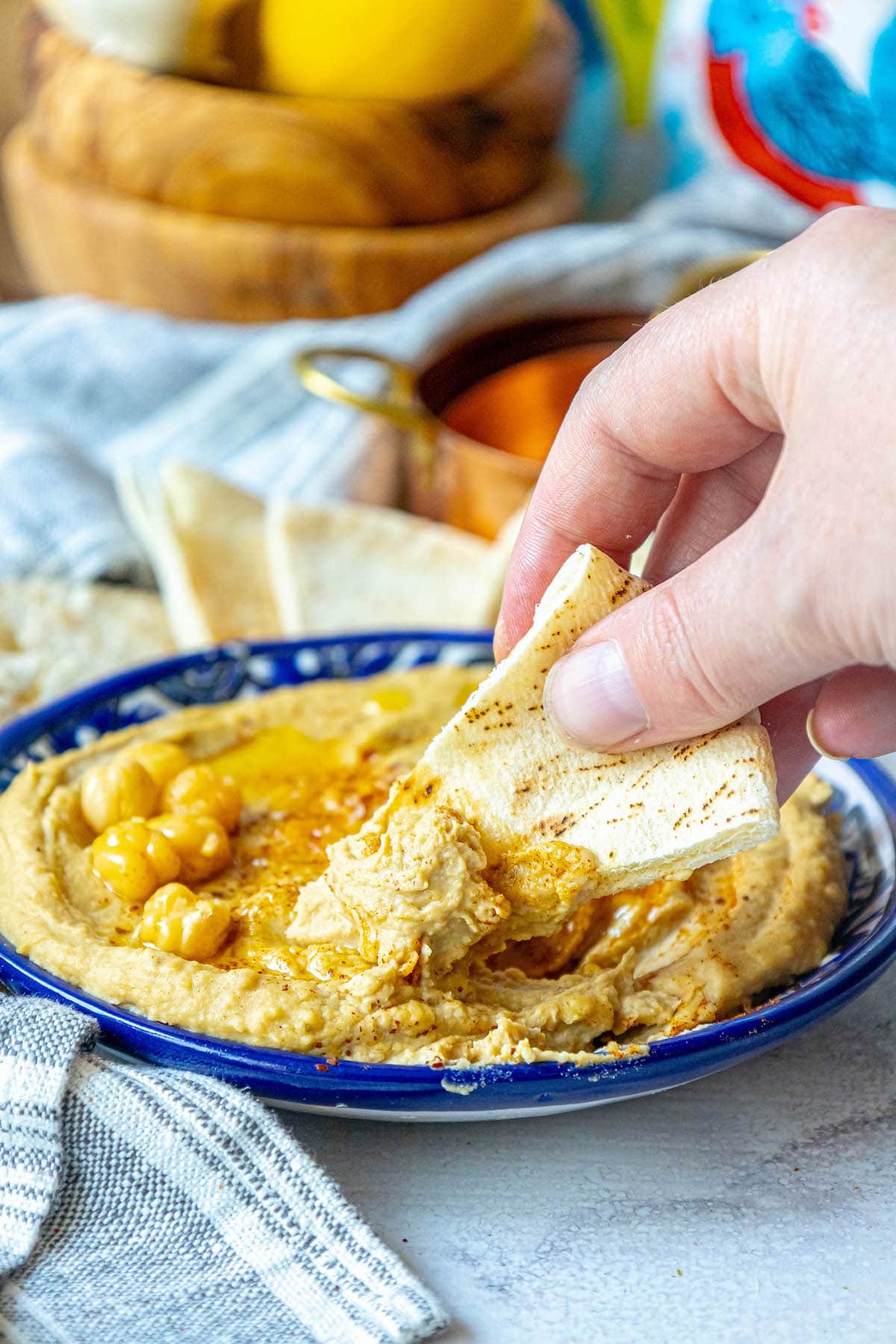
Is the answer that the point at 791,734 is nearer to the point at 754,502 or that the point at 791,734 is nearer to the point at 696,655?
the point at 754,502

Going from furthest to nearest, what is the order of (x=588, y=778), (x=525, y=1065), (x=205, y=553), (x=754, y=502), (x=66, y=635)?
(x=205, y=553), (x=66, y=635), (x=754, y=502), (x=588, y=778), (x=525, y=1065)

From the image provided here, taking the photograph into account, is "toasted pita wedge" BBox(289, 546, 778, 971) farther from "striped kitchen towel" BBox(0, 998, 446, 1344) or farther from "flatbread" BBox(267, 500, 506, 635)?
"flatbread" BBox(267, 500, 506, 635)

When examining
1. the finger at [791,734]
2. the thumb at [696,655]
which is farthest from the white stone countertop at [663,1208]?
the thumb at [696,655]

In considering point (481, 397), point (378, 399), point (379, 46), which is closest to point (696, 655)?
point (378, 399)

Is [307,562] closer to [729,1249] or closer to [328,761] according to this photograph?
[328,761]

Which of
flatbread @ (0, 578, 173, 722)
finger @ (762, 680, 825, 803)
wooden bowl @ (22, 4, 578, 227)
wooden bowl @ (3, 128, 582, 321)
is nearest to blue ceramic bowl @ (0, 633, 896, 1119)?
finger @ (762, 680, 825, 803)

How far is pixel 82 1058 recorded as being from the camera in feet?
6.13

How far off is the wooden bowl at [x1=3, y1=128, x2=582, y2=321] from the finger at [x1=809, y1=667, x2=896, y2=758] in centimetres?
361

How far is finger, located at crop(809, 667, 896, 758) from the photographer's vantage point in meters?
2.09

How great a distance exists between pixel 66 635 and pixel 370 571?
756 mm

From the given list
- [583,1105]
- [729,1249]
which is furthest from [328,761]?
[729,1249]

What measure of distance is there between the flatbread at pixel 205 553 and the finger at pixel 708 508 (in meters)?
1.36

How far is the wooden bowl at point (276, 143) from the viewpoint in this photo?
16.9ft

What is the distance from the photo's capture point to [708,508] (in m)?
2.21
